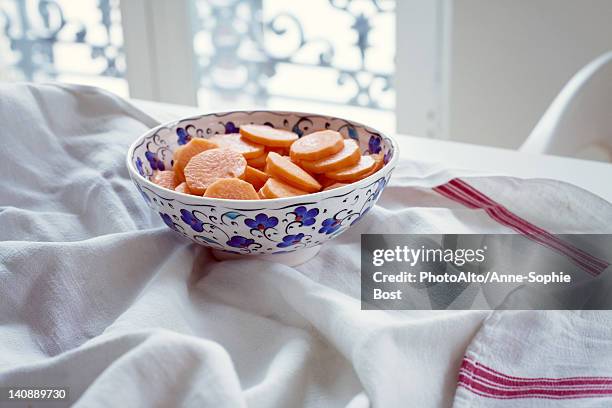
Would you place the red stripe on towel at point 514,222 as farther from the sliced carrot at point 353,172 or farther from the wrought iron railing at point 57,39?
the wrought iron railing at point 57,39

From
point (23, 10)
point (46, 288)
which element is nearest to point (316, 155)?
point (46, 288)

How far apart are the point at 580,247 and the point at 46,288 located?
1.65ft

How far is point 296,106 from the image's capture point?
2082 millimetres

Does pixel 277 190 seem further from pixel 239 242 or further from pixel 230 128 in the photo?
pixel 230 128

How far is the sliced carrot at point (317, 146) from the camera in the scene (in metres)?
0.69

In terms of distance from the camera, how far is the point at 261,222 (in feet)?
2.02

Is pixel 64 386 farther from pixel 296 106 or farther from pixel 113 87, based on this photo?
pixel 113 87

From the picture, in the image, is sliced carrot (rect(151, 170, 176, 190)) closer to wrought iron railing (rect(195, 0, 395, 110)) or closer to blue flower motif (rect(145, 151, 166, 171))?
blue flower motif (rect(145, 151, 166, 171))

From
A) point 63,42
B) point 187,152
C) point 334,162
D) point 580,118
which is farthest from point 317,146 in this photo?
point 63,42

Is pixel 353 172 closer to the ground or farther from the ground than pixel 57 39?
farther from the ground

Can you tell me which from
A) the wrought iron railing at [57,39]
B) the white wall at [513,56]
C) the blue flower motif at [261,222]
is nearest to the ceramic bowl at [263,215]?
the blue flower motif at [261,222]

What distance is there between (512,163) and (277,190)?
41cm

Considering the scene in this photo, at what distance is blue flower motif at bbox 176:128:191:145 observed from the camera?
2.59 feet

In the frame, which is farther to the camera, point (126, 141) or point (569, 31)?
point (569, 31)
